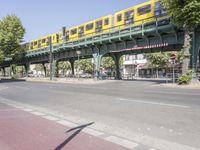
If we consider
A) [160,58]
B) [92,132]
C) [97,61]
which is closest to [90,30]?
[97,61]

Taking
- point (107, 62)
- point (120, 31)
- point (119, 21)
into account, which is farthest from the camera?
point (107, 62)

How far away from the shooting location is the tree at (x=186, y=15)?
69.8 ft

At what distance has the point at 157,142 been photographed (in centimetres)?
530

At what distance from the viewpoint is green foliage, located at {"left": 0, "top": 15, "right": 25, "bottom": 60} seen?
54.0 metres

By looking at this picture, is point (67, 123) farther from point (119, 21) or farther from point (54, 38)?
point (54, 38)

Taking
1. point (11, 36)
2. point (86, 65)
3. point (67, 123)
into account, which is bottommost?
point (67, 123)

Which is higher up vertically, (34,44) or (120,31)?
(34,44)

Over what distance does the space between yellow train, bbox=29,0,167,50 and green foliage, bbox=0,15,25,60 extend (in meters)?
15.7

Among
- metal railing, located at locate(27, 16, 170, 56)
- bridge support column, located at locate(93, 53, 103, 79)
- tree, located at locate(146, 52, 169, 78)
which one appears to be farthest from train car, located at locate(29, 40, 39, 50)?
tree, located at locate(146, 52, 169, 78)

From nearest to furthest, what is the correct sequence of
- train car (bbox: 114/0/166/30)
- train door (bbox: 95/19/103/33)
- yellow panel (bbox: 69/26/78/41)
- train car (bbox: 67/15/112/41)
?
train car (bbox: 114/0/166/30) < train car (bbox: 67/15/112/41) < train door (bbox: 95/19/103/33) < yellow panel (bbox: 69/26/78/41)

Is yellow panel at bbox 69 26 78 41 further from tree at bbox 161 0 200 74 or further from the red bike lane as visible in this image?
the red bike lane

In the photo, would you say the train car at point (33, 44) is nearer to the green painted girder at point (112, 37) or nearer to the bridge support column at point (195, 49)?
the green painted girder at point (112, 37)

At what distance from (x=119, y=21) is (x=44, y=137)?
2594 centimetres

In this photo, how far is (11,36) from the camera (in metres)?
53.5
